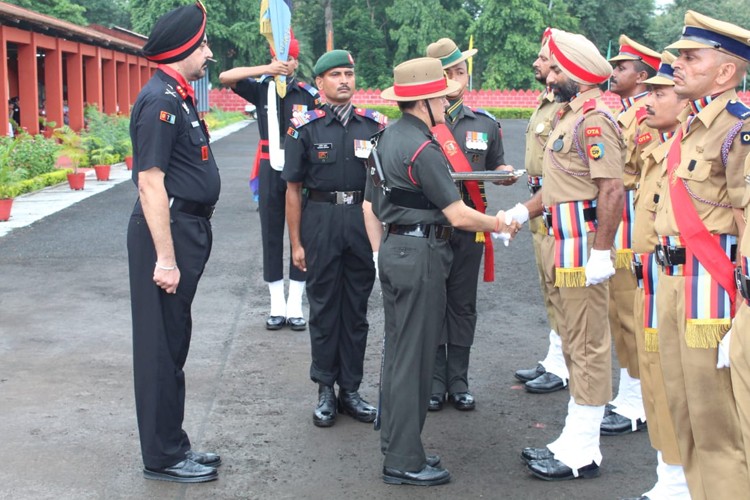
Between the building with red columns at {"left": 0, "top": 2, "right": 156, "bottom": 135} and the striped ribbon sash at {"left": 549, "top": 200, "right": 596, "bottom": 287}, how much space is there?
53.7ft

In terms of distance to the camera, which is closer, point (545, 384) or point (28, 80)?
point (545, 384)

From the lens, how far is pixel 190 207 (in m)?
4.74

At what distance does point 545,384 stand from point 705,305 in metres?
2.67

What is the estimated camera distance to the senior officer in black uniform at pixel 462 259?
19.9 ft

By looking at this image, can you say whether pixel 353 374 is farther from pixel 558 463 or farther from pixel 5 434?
pixel 5 434

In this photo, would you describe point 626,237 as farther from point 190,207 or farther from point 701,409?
point 190,207

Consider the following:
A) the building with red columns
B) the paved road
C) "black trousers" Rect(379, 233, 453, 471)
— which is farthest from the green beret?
the building with red columns

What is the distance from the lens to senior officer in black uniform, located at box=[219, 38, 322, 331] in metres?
7.37

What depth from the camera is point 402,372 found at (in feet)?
15.9

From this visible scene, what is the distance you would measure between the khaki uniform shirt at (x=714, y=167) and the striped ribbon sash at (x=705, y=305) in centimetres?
8

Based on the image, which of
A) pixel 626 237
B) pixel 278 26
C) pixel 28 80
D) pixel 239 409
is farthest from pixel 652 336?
pixel 28 80

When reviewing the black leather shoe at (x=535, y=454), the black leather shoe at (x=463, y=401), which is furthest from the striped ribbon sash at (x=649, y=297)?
the black leather shoe at (x=463, y=401)

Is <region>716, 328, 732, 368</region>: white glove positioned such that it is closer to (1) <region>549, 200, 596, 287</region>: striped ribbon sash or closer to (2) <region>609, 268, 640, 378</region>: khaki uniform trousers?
(1) <region>549, 200, 596, 287</region>: striped ribbon sash

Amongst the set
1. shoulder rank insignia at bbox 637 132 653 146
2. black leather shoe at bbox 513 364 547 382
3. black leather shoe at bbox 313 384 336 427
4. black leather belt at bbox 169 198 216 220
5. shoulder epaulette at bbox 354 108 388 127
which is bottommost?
black leather shoe at bbox 513 364 547 382
